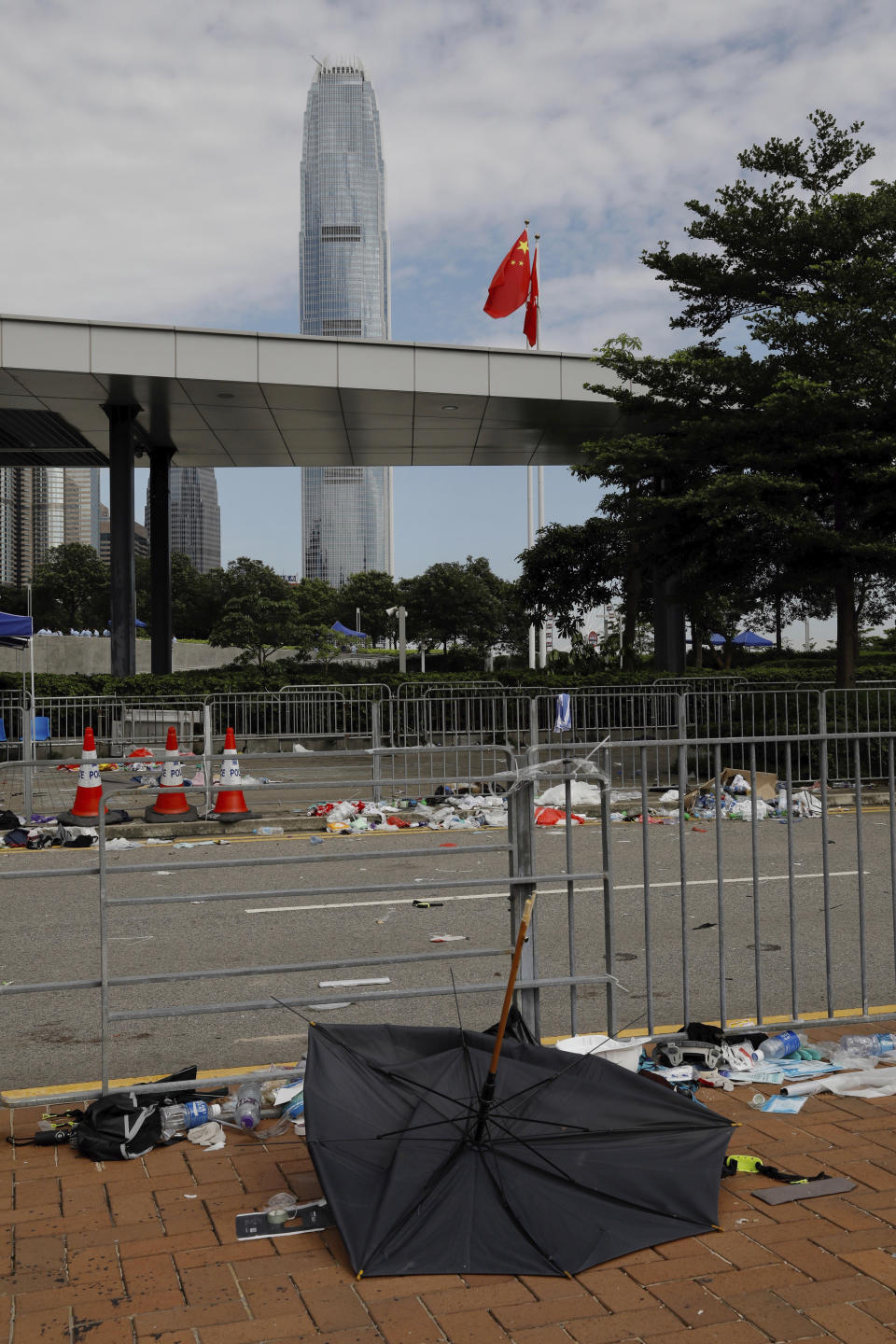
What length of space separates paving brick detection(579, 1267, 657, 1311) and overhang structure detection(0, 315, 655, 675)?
68.3 ft

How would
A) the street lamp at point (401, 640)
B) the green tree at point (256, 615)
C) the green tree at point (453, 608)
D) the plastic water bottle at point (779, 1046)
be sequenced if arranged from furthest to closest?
the green tree at point (453, 608) < the green tree at point (256, 615) < the street lamp at point (401, 640) < the plastic water bottle at point (779, 1046)

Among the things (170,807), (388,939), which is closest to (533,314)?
(170,807)

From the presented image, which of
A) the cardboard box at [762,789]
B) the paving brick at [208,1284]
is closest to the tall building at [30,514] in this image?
the cardboard box at [762,789]

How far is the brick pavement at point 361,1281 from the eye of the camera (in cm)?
309

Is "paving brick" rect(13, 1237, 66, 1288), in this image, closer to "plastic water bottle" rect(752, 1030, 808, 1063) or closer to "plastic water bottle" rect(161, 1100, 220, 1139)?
"plastic water bottle" rect(161, 1100, 220, 1139)

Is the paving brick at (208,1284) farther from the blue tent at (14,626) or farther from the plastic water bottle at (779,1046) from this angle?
the blue tent at (14,626)

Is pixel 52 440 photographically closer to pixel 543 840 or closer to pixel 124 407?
pixel 124 407

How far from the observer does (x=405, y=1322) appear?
3.13 m

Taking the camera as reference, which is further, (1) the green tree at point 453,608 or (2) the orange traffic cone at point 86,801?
(1) the green tree at point 453,608

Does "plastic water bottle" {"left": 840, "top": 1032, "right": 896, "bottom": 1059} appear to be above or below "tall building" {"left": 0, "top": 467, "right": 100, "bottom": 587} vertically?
below

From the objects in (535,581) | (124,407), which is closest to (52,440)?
(124,407)

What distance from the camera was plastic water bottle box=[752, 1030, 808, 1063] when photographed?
5172 mm

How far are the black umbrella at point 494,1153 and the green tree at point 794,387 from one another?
51.5 feet

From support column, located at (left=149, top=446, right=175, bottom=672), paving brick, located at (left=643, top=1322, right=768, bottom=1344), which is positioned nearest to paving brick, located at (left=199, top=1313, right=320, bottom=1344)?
paving brick, located at (left=643, top=1322, right=768, bottom=1344)
